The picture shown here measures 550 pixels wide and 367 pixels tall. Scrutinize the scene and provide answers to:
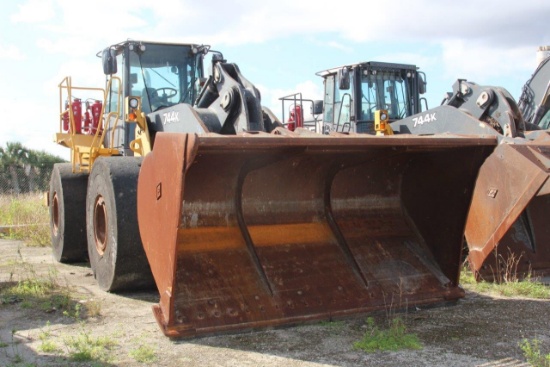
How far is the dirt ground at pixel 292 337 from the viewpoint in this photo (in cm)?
454

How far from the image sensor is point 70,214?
336 inches

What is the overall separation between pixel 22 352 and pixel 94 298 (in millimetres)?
1637

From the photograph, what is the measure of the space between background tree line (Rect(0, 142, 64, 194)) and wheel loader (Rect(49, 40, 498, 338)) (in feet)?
58.0

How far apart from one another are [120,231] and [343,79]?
20.7 ft

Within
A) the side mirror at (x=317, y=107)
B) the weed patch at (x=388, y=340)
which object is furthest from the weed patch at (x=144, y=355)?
the side mirror at (x=317, y=107)

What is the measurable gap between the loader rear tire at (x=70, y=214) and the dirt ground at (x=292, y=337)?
2264 mm

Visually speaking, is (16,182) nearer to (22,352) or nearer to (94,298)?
(94,298)

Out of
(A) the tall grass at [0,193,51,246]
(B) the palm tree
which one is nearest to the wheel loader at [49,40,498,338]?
(A) the tall grass at [0,193,51,246]

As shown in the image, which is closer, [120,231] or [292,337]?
[292,337]

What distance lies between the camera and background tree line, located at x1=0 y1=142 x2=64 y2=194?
77.2 ft

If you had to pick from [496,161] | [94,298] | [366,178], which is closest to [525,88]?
[496,161]

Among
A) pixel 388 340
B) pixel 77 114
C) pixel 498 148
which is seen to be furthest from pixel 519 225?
pixel 77 114

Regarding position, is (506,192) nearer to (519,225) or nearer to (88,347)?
(519,225)

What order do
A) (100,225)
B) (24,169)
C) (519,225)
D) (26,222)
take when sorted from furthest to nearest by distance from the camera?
(24,169), (26,222), (519,225), (100,225)
